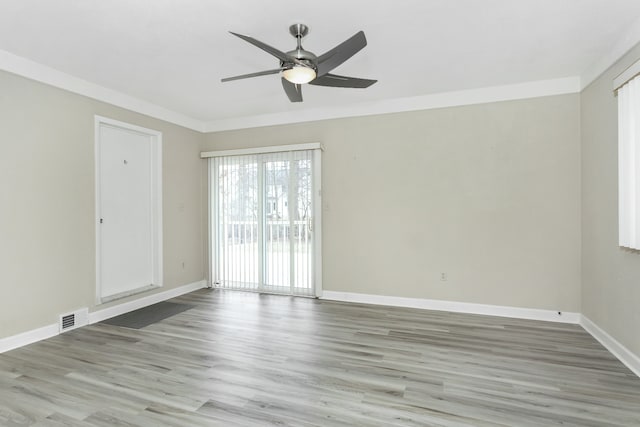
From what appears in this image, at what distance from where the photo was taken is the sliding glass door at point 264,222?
4797mm

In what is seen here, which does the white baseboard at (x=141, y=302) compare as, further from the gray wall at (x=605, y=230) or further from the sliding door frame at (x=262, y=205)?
the gray wall at (x=605, y=230)

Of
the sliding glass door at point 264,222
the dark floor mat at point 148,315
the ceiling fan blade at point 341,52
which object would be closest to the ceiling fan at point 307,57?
the ceiling fan blade at point 341,52

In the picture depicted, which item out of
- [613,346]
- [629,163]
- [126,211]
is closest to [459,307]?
[613,346]

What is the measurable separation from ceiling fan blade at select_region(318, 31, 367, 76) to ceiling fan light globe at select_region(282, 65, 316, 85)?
0.32 ft

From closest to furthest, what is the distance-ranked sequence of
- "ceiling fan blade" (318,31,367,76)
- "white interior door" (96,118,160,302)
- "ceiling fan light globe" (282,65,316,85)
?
"ceiling fan blade" (318,31,367,76)
"ceiling fan light globe" (282,65,316,85)
"white interior door" (96,118,160,302)

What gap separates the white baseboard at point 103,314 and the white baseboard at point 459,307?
2.12 metres

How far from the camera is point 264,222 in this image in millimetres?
5043

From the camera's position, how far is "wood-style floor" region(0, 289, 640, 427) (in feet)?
6.57

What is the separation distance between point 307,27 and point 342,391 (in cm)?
267

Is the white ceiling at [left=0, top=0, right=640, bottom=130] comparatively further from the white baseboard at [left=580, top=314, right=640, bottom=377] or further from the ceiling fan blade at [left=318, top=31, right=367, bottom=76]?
the white baseboard at [left=580, top=314, right=640, bottom=377]

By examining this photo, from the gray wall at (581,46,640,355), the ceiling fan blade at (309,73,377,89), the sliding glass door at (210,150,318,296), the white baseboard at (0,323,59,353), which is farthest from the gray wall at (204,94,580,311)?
the white baseboard at (0,323,59,353)

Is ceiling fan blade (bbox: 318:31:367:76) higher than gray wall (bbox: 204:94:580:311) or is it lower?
higher

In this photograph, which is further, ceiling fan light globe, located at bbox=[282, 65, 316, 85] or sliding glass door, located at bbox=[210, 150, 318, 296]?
sliding glass door, located at bbox=[210, 150, 318, 296]

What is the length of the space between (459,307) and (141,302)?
4050mm
